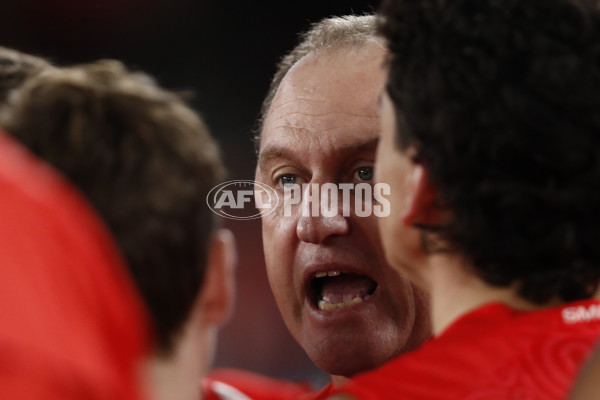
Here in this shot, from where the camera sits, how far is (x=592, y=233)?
0.88 metres

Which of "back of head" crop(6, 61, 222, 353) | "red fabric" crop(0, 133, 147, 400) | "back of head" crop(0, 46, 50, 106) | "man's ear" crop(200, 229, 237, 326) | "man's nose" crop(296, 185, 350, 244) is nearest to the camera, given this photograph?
"red fabric" crop(0, 133, 147, 400)

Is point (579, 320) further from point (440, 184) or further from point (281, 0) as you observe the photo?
point (281, 0)

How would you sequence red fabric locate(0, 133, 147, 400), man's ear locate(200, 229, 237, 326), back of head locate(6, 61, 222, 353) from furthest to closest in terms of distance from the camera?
man's ear locate(200, 229, 237, 326)
back of head locate(6, 61, 222, 353)
red fabric locate(0, 133, 147, 400)

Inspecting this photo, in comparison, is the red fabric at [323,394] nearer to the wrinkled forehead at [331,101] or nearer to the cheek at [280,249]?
the cheek at [280,249]

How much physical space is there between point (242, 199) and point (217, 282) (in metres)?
2.05

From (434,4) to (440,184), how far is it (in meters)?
0.21

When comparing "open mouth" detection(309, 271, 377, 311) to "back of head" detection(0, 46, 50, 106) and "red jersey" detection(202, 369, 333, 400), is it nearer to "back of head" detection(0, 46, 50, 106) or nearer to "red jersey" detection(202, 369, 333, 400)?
"red jersey" detection(202, 369, 333, 400)

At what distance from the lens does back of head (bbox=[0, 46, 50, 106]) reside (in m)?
1.34

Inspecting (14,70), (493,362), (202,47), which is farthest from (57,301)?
(202,47)

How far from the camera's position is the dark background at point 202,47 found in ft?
11.9

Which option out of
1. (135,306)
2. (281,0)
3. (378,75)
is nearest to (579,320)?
(135,306)

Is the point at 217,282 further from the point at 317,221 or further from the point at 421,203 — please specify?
the point at 317,221

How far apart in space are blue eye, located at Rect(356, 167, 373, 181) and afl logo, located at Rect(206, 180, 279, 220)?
0.65 ft

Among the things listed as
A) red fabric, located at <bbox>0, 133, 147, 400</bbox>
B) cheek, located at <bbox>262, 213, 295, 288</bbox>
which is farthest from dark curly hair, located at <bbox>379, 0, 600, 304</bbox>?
cheek, located at <bbox>262, 213, 295, 288</bbox>
